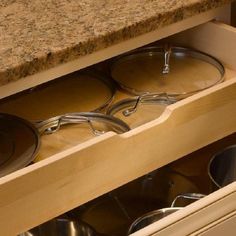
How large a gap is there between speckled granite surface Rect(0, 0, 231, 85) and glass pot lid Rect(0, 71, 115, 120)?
0.19 metres

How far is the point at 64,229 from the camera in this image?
1275 millimetres

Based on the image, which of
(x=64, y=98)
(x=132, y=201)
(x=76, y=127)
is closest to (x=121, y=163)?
(x=76, y=127)

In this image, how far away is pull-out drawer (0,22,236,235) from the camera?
0.92m

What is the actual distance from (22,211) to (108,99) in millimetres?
355

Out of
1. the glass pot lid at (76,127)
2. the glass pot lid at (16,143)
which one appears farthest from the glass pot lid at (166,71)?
the glass pot lid at (16,143)

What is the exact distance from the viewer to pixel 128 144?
102 centimetres

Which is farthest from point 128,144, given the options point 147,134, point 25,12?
point 25,12

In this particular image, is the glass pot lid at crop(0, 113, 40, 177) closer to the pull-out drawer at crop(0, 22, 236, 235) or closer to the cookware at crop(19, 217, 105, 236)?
the pull-out drawer at crop(0, 22, 236, 235)

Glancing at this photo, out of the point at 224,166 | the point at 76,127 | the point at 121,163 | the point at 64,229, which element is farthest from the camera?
the point at 224,166

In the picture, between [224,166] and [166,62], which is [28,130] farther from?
[224,166]

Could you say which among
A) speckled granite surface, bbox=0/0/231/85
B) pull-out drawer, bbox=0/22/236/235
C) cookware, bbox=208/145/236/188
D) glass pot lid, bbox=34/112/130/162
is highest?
speckled granite surface, bbox=0/0/231/85

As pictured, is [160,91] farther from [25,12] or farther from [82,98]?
[25,12]

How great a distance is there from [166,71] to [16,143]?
0.38 meters

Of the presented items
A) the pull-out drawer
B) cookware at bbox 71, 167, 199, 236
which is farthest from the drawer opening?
the pull-out drawer
